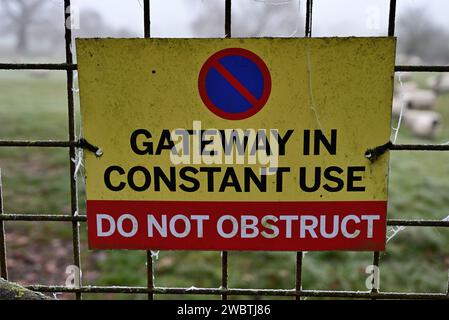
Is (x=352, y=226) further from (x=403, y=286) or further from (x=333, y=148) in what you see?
(x=403, y=286)

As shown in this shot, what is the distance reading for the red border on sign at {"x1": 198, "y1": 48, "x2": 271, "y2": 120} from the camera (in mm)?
1254

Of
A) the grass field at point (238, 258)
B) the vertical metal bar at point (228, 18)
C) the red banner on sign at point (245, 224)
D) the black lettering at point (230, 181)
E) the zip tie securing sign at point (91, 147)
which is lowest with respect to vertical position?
the grass field at point (238, 258)

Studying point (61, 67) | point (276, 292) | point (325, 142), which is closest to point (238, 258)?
point (276, 292)

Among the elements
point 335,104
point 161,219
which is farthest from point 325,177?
point 161,219

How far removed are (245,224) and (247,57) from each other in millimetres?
433

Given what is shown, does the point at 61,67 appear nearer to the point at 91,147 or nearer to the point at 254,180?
the point at 91,147

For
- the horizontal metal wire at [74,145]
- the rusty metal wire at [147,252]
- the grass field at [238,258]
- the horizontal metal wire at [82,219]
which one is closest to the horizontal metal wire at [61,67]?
the rusty metal wire at [147,252]

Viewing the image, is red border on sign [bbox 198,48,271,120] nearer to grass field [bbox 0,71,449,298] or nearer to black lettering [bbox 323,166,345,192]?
black lettering [bbox 323,166,345,192]

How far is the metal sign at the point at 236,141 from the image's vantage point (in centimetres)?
126

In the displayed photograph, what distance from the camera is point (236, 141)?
1.29m

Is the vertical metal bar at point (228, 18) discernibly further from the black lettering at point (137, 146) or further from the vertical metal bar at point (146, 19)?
the black lettering at point (137, 146)

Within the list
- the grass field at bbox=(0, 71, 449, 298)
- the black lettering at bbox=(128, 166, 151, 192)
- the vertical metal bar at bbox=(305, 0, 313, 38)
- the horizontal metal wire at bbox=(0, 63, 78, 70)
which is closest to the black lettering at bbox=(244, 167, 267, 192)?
the black lettering at bbox=(128, 166, 151, 192)

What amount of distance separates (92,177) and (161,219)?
214 mm

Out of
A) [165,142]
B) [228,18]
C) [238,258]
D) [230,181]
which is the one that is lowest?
[238,258]
